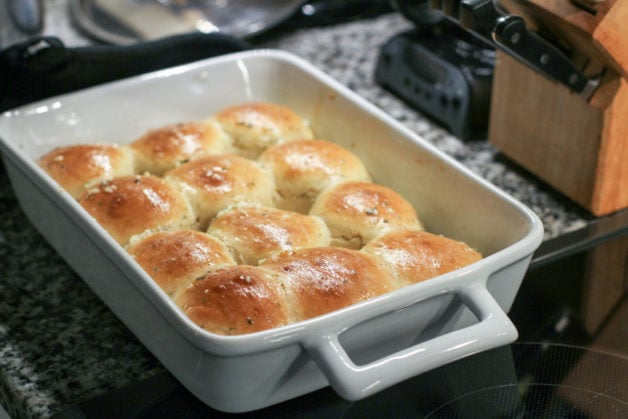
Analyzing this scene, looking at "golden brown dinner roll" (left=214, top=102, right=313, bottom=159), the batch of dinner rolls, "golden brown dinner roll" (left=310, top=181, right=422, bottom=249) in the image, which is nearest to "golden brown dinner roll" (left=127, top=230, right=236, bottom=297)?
the batch of dinner rolls

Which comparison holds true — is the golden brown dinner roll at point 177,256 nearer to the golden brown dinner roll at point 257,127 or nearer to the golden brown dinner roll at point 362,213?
the golden brown dinner roll at point 362,213

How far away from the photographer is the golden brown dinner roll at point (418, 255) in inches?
34.7

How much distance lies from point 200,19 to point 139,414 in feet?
3.06

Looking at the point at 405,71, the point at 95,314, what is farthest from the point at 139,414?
the point at 405,71

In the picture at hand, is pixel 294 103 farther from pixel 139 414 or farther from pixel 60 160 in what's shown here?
pixel 139 414

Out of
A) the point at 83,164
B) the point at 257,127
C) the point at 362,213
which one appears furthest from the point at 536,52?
the point at 83,164

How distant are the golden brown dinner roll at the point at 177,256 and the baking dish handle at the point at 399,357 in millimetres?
167

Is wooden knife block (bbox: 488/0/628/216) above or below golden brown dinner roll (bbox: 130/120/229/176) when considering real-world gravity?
above

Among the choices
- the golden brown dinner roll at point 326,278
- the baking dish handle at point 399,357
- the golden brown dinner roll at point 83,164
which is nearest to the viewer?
the baking dish handle at point 399,357

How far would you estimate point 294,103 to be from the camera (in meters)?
1.24

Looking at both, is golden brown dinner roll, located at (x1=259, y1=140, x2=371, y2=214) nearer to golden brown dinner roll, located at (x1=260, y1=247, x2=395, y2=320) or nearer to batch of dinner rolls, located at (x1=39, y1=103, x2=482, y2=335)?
batch of dinner rolls, located at (x1=39, y1=103, x2=482, y2=335)

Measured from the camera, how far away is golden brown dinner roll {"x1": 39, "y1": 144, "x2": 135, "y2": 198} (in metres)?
1.04

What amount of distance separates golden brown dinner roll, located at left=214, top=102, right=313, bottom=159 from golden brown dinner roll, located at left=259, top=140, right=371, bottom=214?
0.19 feet

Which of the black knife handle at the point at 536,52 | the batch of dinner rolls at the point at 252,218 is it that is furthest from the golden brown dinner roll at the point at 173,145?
the black knife handle at the point at 536,52
